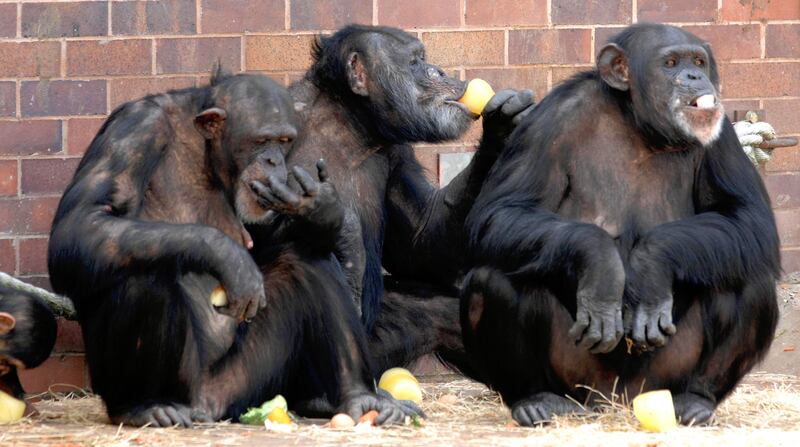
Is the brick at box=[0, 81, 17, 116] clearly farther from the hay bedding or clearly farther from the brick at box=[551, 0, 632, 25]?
the brick at box=[551, 0, 632, 25]

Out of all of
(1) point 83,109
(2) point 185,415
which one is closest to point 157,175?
(2) point 185,415

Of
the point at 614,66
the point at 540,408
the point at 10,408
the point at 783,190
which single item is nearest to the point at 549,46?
the point at 783,190

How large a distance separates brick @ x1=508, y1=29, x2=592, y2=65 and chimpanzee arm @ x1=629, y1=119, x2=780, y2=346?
169 centimetres

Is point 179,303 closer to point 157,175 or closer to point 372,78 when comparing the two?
point 157,175

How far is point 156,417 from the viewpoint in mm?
6156

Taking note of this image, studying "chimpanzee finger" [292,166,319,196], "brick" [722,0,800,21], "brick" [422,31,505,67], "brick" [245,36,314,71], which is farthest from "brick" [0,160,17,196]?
"brick" [722,0,800,21]

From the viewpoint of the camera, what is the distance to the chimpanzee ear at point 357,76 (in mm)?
7500

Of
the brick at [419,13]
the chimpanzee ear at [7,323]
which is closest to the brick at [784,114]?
the brick at [419,13]

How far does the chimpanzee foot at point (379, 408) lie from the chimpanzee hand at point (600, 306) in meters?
0.74

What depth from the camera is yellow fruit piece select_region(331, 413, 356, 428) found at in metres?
6.14

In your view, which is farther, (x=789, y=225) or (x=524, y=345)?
(x=789, y=225)

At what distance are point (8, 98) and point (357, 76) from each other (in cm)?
186

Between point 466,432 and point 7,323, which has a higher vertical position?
point 7,323

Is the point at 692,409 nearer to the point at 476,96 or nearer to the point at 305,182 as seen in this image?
the point at 305,182
